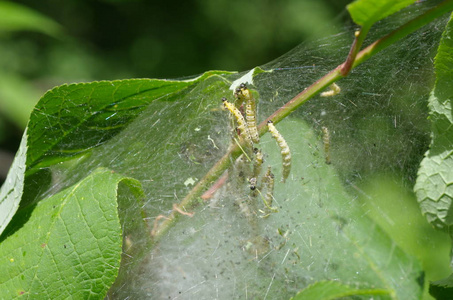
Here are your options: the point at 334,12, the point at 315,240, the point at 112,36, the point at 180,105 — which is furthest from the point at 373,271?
the point at 112,36

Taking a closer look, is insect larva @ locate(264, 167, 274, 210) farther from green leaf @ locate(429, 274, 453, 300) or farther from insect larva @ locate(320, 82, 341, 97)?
green leaf @ locate(429, 274, 453, 300)

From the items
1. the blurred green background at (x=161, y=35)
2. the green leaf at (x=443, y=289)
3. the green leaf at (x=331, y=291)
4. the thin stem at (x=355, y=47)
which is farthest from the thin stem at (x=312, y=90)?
the blurred green background at (x=161, y=35)

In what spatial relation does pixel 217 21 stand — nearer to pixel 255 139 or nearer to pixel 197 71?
pixel 197 71

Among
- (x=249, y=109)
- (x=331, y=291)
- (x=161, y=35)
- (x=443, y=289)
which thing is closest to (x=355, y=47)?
(x=249, y=109)

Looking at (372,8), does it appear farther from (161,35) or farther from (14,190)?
(161,35)

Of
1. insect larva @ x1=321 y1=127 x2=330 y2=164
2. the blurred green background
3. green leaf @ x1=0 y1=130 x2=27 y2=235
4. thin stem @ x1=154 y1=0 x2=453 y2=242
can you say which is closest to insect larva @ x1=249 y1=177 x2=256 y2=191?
thin stem @ x1=154 y1=0 x2=453 y2=242

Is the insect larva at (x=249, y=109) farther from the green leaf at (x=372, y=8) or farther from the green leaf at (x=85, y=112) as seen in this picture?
the green leaf at (x=372, y=8)
